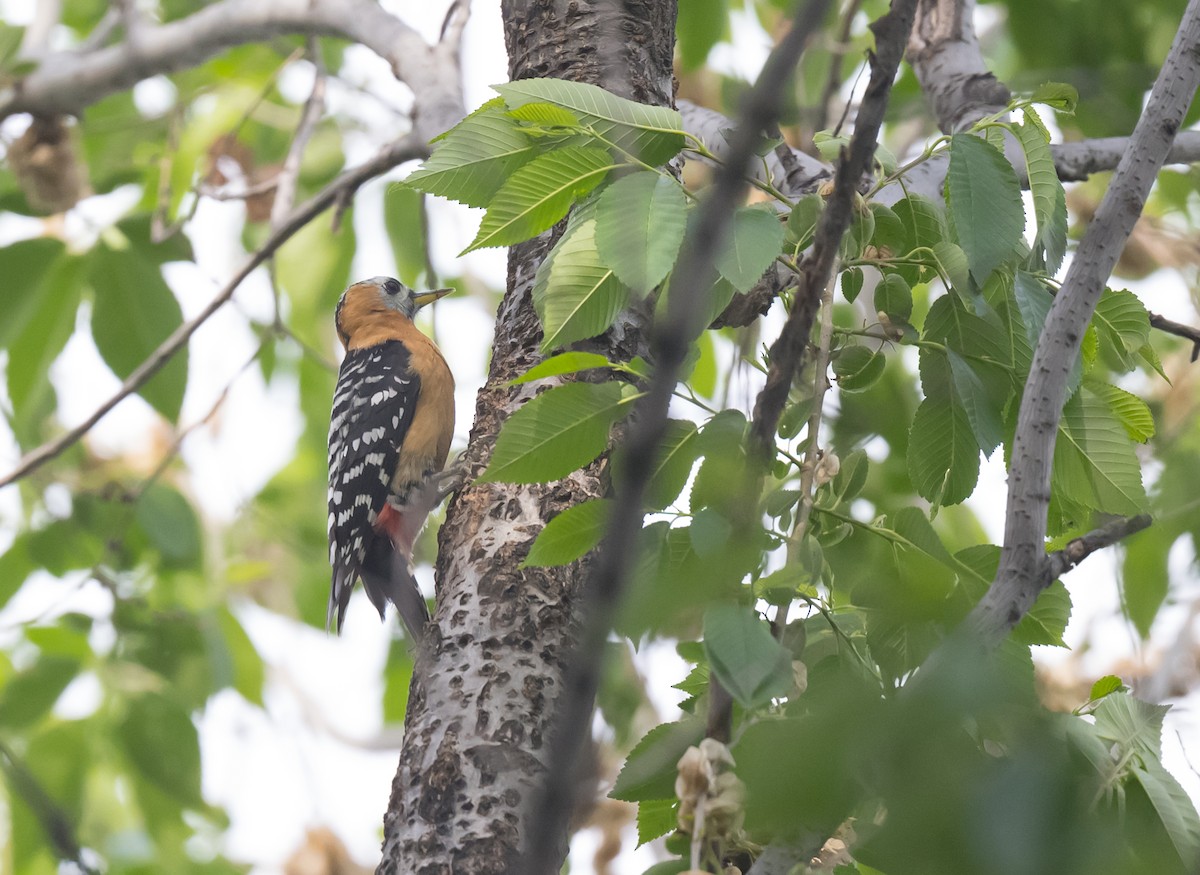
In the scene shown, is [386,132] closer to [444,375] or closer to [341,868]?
[444,375]

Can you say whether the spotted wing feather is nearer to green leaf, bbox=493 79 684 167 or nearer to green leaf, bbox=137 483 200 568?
green leaf, bbox=137 483 200 568

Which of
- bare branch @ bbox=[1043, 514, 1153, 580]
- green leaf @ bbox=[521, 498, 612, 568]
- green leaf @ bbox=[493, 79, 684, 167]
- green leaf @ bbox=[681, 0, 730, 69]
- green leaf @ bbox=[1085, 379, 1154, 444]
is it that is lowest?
bare branch @ bbox=[1043, 514, 1153, 580]

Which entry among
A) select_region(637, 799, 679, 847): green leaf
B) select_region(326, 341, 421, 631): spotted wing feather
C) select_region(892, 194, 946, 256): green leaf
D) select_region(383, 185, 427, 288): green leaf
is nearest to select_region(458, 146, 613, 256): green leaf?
select_region(892, 194, 946, 256): green leaf

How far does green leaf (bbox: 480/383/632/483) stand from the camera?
1698mm

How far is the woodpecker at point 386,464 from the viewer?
4.43 meters

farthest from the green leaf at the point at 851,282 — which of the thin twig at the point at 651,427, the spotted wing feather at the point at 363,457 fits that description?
the spotted wing feather at the point at 363,457

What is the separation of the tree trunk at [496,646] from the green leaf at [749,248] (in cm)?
35

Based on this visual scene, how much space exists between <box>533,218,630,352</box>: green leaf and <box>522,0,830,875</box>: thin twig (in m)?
1.04

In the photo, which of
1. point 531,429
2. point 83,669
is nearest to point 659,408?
point 531,429

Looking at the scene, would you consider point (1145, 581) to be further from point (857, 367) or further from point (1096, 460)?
point (857, 367)

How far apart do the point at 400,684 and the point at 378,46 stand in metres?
2.89

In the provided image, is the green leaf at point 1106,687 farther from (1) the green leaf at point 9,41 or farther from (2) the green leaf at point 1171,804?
(1) the green leaf at point 9,41

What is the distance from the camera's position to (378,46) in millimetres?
4090

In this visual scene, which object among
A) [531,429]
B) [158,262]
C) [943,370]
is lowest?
[531,429]
